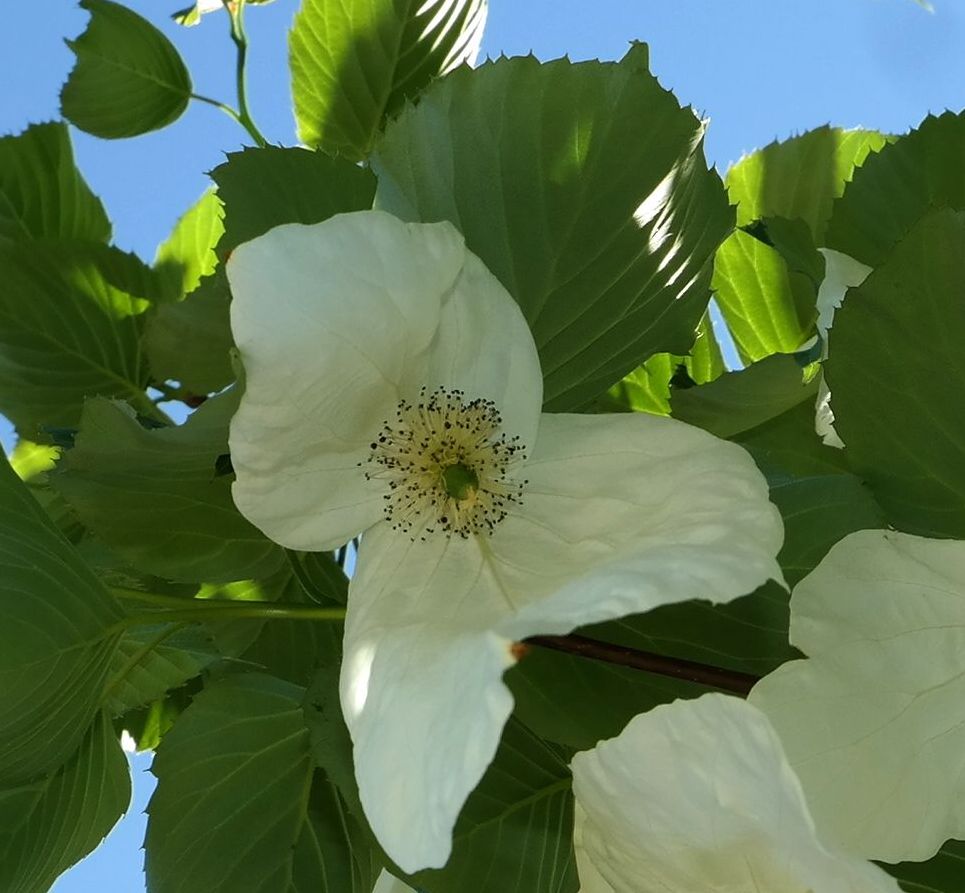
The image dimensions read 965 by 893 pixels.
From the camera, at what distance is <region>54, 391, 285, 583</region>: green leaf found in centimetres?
29

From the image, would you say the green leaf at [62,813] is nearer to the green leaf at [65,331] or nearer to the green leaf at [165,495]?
the green leaf at [165,495]

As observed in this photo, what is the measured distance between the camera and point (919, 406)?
286mm

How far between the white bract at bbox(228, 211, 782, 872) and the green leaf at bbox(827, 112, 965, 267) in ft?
0.51

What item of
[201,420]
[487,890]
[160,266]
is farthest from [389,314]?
[160,266]

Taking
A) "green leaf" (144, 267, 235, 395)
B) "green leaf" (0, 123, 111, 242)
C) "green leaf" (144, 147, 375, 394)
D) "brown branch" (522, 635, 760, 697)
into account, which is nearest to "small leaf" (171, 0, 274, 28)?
"green leaf" (0, 123, 111, 242)

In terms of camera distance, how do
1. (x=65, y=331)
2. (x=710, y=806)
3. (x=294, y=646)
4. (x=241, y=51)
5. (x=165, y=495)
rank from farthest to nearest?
1. (x=241, y=51)
2. (x=65, y=331)
3. (x=294, y=646)
4. (x=165, y=495)
5. (x=710, y=806)

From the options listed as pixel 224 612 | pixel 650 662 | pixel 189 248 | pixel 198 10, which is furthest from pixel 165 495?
pixel 198 10

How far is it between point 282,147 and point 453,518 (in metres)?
0.11

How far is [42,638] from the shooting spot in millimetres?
295

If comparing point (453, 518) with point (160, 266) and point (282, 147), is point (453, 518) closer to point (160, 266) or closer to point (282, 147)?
point (282, 147)

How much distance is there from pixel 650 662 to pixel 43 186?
0.49 meters

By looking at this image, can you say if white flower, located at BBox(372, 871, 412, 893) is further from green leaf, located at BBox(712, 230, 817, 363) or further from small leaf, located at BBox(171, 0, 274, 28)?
small leaf, located at BBox(171, 0, 274, 28)

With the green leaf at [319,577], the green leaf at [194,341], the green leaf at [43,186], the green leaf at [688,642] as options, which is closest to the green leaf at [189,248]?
the green leaf at [43,186]

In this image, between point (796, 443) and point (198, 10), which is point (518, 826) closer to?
point (796, 443)
